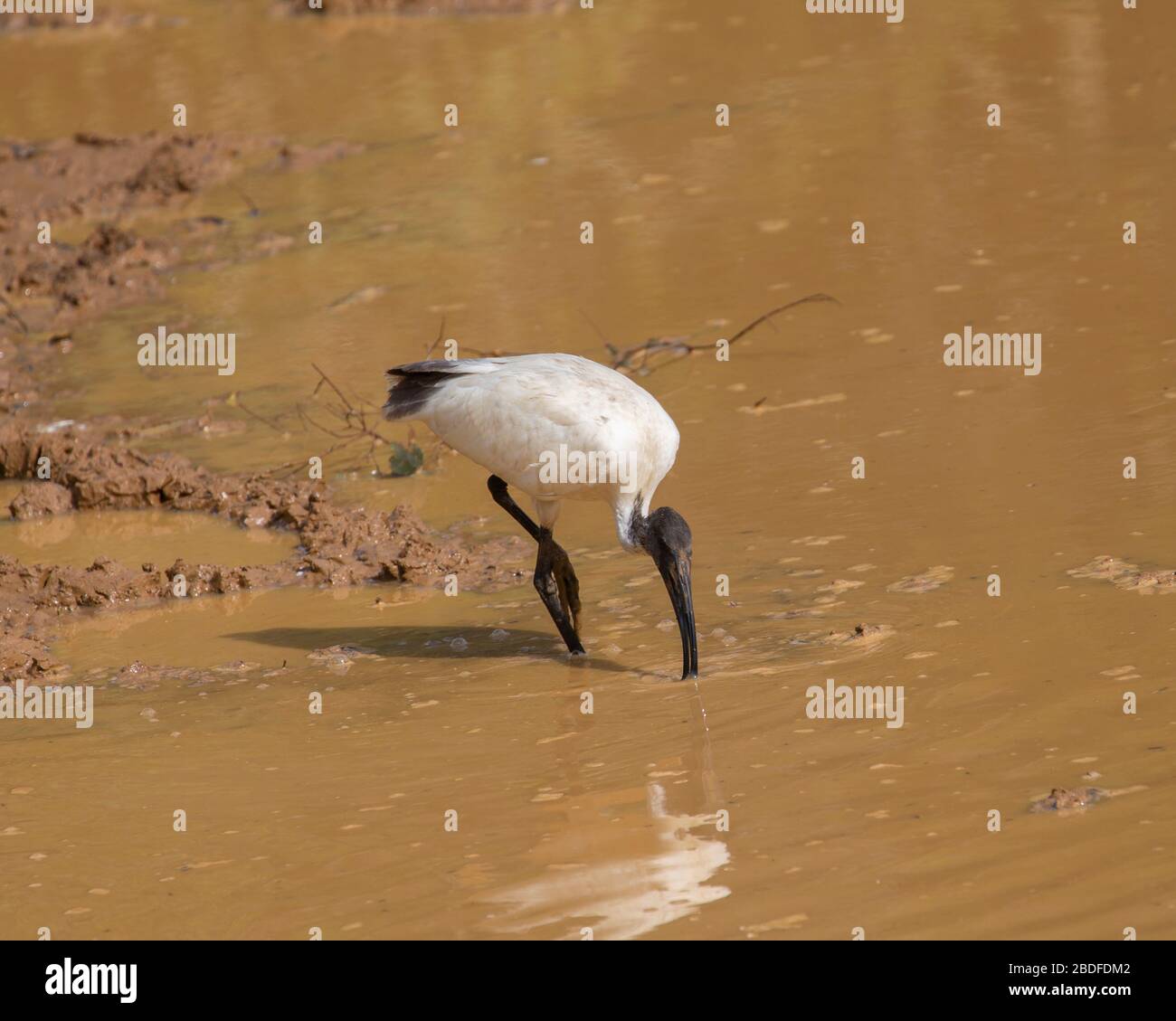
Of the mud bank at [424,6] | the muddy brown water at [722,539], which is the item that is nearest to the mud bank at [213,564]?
the muddy brown water at [722,539]

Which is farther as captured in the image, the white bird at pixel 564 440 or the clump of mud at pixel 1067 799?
the white bird at pixel 564 440

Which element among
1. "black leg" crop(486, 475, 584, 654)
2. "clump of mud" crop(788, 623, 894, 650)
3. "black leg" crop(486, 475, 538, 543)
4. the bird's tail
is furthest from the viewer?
"black leg" crop(486, 475, 538, 543)

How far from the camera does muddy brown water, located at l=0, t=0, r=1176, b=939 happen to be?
4.85 metres

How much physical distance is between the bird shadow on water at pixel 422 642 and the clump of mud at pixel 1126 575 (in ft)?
6.05

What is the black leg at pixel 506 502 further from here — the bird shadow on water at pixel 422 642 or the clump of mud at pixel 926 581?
the clump of mud at pixel 926 581

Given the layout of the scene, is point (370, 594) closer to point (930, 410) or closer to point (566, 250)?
point (930, 410)

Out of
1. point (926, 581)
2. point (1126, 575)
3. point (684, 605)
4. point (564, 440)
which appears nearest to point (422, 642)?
point (564, 440)

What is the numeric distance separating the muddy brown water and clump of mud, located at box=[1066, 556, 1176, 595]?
0.06 m

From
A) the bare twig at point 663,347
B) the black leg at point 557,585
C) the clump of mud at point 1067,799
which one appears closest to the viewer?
the clump of mud at point 1067,799

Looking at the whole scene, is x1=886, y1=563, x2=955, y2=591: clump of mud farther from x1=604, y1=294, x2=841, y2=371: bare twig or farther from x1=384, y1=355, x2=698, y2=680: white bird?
x1=604, y1=294, x2=841, y2=371: bare twig

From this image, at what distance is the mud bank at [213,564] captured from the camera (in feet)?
25.8

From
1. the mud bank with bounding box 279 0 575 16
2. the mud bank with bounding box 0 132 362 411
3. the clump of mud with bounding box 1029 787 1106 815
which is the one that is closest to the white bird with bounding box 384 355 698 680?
the clump of mud with bounding box 1029 787 1106 815

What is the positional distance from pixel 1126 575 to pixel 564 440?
2160 millimetres
